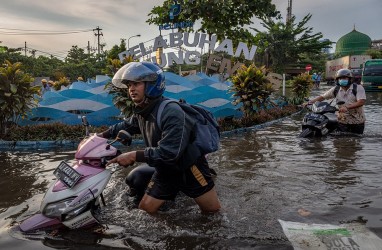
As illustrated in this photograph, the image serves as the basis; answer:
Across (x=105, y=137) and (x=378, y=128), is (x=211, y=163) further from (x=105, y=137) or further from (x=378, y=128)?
(x=378, y=128)

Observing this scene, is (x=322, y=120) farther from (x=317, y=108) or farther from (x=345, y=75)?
(x=345, y=75)

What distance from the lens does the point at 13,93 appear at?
873 centimetres

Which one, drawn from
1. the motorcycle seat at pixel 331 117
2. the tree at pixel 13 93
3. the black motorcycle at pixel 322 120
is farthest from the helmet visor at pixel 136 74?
the tree at pixel 13 93

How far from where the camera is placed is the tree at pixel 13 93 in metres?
8.71

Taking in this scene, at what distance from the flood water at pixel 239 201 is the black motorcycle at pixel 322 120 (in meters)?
0.76

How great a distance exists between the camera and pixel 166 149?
10.3ft


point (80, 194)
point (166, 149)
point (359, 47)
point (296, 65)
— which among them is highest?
point (359, 47)

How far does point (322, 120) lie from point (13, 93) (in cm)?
750

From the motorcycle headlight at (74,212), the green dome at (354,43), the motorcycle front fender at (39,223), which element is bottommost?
the motorcycle front fender at (39,223)

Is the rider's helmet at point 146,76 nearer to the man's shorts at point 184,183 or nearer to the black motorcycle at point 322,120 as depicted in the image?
the man's shorts at point 184,183

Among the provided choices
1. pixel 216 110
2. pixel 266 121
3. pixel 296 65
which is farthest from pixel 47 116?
pixel 296 65

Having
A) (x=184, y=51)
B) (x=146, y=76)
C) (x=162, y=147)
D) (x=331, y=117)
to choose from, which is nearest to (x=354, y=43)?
(x=184, y=51)

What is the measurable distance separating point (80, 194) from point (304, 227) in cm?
217

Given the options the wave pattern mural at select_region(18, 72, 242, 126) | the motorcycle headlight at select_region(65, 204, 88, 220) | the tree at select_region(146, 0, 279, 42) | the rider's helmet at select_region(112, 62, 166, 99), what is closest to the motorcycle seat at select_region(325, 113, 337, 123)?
the wave pattern mural at select_region(18, 72, 242, 126)
